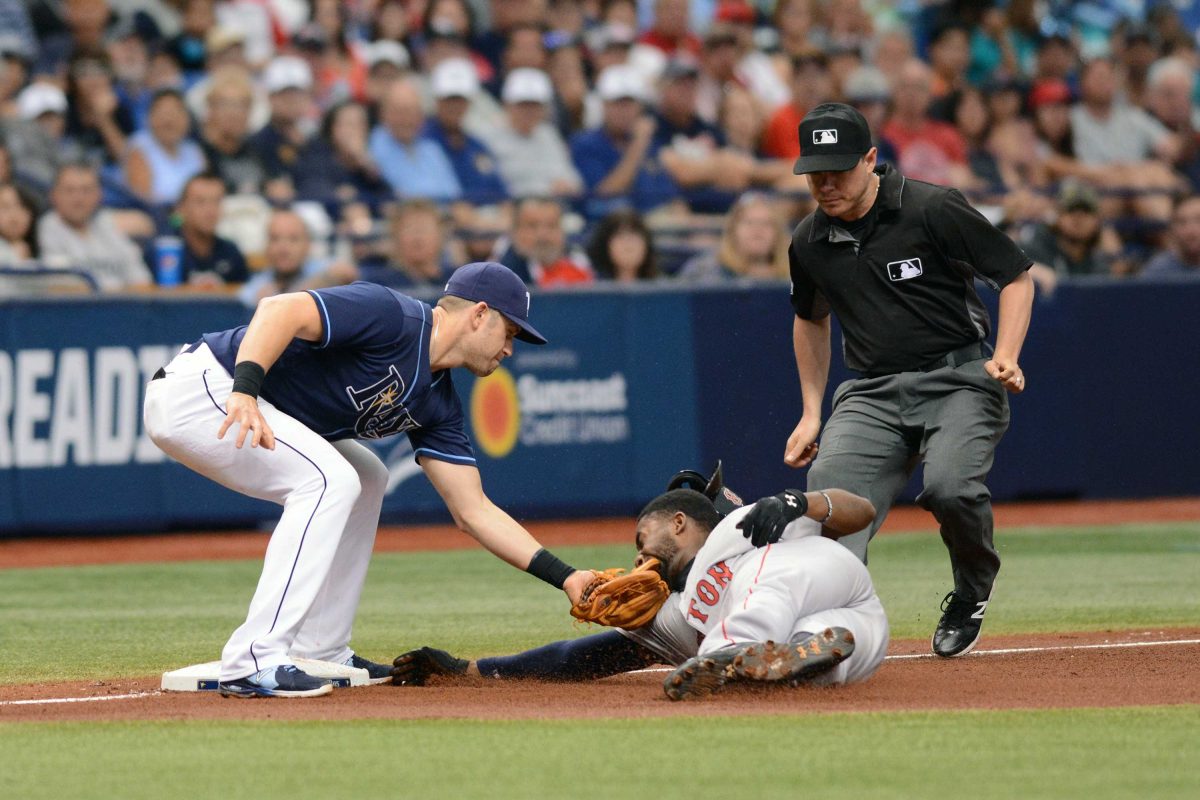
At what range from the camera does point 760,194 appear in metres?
15.8

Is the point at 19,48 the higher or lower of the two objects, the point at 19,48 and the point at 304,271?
the higher

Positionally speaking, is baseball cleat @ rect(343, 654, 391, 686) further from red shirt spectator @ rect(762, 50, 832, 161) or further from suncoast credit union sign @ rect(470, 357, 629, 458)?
red shirt spectator @ rect(762, 50, 832, 161)

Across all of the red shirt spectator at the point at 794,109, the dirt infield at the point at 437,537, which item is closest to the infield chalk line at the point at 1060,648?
the dirt infield at the point at 437,537

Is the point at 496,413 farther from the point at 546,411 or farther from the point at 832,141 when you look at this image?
the point at 832,141

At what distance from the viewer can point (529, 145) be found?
16.9 m

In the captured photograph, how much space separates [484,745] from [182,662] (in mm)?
2850

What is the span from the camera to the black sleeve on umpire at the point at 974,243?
7418 millimetres

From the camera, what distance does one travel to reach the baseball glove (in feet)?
20.7

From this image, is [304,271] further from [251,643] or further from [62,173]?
[251,643]

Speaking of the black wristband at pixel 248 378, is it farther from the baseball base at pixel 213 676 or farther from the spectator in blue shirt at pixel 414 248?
the spectator in blue shirt at pixel 414 248

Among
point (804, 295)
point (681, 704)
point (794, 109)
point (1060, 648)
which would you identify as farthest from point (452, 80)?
point (681, 704)

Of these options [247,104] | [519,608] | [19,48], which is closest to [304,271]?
[247,104]

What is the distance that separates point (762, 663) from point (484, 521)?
1.42m

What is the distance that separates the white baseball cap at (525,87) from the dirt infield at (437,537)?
171 inches
